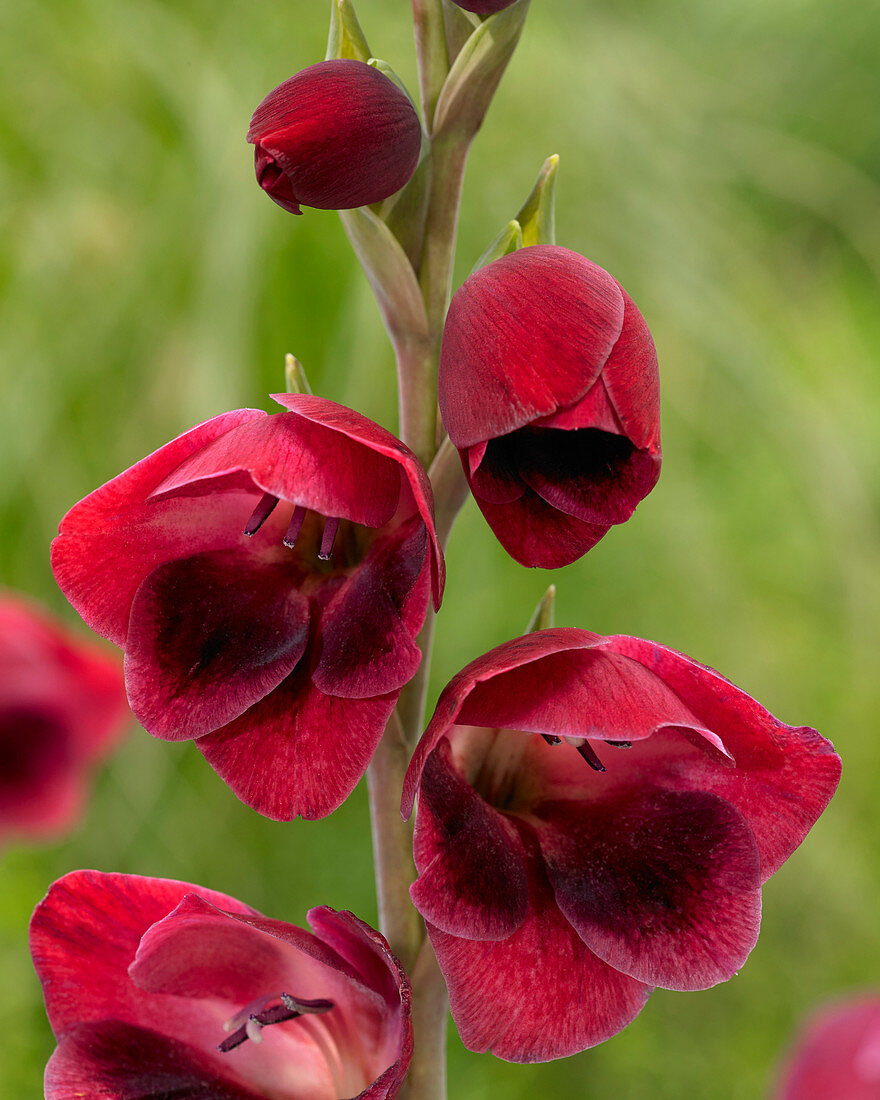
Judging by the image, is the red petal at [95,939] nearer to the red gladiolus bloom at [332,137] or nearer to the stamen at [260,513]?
the stamen at [260,513]

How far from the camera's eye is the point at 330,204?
0.43m

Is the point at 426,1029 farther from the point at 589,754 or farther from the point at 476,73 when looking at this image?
the point at 476,73

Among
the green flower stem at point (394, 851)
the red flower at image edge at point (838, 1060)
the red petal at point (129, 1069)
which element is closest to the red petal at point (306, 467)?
the green flower stem at point (394, 851)

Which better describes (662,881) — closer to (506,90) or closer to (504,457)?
(504,457)

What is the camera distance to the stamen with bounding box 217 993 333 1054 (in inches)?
17.0

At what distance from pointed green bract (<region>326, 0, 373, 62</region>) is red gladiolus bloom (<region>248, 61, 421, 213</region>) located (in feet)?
0.22

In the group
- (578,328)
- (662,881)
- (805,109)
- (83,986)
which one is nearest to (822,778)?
(662,881)

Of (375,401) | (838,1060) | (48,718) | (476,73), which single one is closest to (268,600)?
(476,73)

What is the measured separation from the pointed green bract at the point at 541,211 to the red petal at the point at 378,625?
6.1 inches

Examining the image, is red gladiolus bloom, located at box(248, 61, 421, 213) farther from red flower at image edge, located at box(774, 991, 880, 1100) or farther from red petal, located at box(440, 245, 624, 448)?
red flower at image edge, located at box(774, 991, 880, 1100)

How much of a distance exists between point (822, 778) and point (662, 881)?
71mm

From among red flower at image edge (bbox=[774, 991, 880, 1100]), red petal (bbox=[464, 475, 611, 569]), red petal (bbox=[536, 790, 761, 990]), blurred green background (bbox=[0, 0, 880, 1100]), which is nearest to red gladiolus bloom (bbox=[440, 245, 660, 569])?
red petal (bbox=[464, 475, 611, 569])

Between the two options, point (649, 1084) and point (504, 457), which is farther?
point (649, 1084)

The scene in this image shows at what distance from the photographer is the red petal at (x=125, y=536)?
42 centimetres
